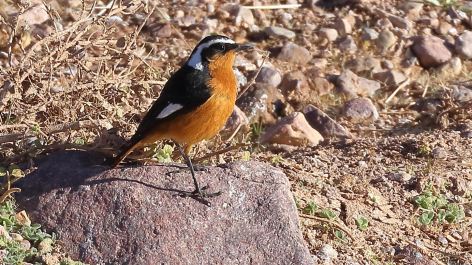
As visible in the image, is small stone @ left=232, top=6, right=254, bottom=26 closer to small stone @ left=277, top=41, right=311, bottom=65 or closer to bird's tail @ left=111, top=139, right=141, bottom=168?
small stone @ left=277, top=41, right=311, bottom=65

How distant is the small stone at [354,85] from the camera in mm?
8938

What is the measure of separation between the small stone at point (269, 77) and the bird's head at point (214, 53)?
3.36m

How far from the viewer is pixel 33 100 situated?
19.2ft

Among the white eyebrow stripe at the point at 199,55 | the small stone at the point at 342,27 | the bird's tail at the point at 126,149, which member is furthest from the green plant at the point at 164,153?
the small stone at the point at 342,27

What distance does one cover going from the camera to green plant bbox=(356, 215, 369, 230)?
5.52m

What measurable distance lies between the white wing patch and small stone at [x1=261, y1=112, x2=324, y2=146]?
2593mm

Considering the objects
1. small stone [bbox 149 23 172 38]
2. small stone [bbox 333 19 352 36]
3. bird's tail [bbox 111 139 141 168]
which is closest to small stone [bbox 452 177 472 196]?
bird's tail [bbox 111 139 141 168]

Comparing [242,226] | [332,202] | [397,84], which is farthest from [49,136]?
[397,84]

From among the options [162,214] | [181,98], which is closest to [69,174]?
[162,214]

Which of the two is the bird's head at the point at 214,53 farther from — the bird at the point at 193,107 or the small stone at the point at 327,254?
the small stone at the point at 327,254

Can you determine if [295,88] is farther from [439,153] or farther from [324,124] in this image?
[439,153]

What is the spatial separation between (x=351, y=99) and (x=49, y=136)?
439 centimetres

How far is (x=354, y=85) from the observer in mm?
9086

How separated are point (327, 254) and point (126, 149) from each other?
1.72 meters
